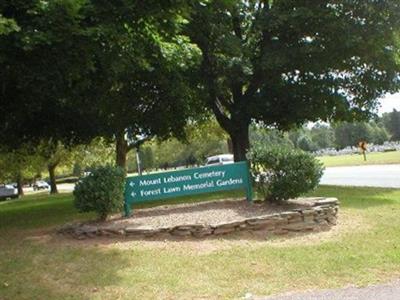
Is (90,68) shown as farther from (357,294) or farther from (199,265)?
(357,294)

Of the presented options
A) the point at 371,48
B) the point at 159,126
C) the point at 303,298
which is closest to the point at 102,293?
the point at 303,298

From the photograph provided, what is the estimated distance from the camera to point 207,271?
769cm

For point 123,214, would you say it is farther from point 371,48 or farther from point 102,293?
point 371,48

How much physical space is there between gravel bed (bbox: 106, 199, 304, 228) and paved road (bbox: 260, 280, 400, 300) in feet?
11.6

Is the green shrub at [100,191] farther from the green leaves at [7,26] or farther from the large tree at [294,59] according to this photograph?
the large tree at [294,59]

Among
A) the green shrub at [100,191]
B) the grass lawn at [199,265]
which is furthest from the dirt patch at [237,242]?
the green shrub at [100,191]

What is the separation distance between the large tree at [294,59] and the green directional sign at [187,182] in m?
7.10

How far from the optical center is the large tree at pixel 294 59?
1872 centimetres

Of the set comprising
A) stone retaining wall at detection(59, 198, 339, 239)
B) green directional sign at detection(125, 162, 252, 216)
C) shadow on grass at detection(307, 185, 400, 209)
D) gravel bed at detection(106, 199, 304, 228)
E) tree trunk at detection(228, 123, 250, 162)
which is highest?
tree trunk at detection(228, 123, 250, 162)

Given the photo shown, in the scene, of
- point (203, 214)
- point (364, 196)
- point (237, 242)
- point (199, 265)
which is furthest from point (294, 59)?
point (199, 265)

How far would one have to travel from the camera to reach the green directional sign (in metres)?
11.5

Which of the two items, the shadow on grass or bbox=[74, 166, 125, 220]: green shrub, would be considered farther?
the shadow on grass

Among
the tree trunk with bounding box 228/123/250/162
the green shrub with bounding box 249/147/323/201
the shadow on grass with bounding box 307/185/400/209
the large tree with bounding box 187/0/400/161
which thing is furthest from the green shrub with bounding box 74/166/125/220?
the tree trunk with bounding box 228/123/250/162

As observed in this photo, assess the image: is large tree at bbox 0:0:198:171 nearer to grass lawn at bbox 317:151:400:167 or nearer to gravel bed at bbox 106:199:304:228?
gravel bed at bbox 106:199:304:228
